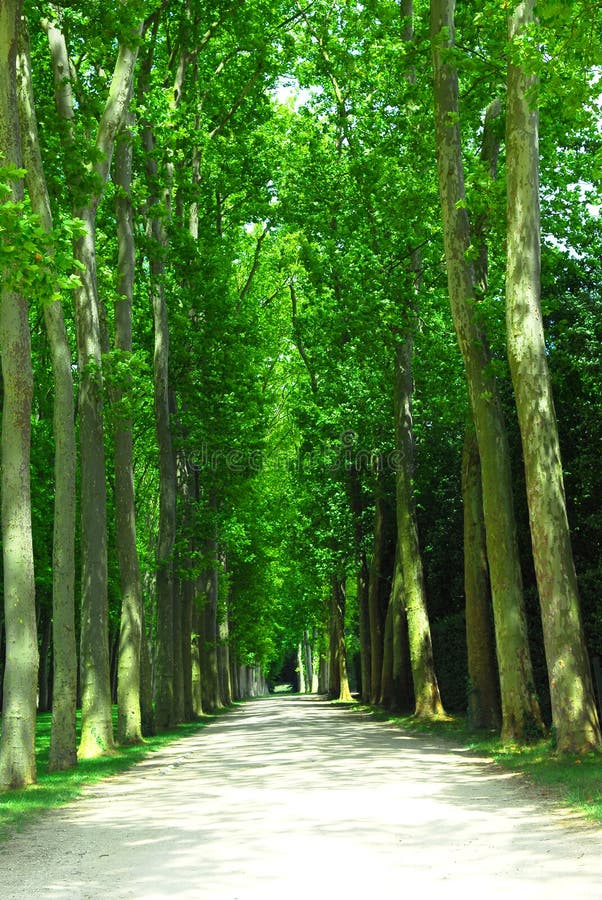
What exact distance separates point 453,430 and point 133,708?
12.3 meters

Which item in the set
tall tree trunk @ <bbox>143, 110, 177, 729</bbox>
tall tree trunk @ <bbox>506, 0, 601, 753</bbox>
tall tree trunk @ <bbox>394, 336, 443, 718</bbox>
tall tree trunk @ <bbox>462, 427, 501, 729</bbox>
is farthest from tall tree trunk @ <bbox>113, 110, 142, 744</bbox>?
A: tall tree trunk @ <bbox>506, 0, 601, 753</bbox>

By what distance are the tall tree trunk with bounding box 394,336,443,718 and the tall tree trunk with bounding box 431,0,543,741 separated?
7.89m

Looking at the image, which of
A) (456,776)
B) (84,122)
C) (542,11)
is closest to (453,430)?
(84,122)

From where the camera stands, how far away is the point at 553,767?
12.8 metres

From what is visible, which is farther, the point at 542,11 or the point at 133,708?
the point at 133,708

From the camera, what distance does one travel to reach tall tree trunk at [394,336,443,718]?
24.5 m

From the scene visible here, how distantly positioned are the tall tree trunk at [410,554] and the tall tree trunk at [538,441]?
10724 millimetres

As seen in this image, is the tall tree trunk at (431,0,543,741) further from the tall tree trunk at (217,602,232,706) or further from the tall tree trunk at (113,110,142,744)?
the tall tree trunk at (217,602,232,706)

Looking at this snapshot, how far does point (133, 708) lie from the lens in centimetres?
2108

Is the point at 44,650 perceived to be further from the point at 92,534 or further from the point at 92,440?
the point at 92,440

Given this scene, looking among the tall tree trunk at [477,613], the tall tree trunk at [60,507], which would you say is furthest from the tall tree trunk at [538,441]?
the tall tree trunk at [60,507]

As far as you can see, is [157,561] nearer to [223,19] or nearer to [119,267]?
[119,267]

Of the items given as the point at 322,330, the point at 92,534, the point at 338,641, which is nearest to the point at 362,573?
the point at 322,330

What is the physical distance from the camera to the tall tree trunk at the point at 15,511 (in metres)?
13.2
